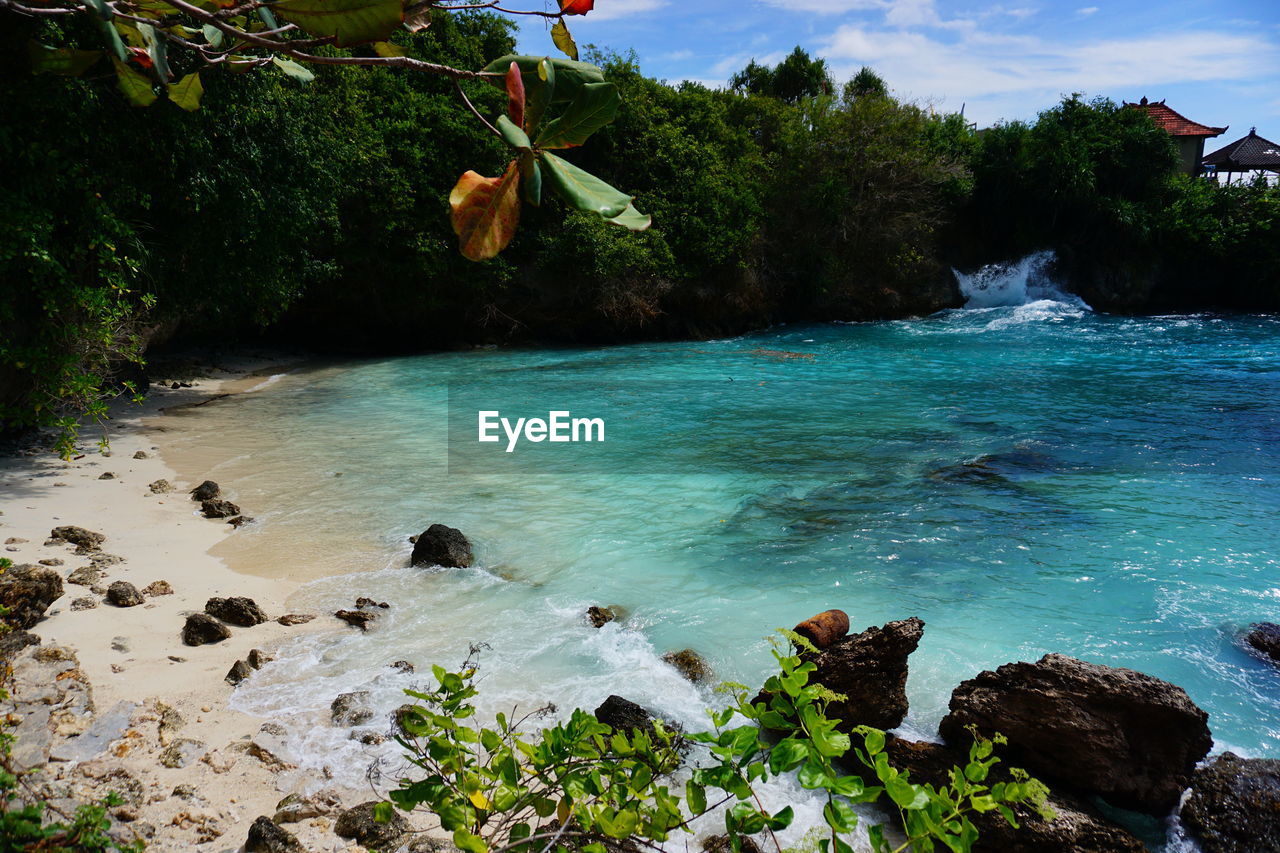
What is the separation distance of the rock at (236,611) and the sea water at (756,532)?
417 millimetres

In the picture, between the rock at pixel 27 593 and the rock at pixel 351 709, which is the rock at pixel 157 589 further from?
the rock at pixel 351 709

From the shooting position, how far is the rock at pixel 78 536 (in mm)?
6305

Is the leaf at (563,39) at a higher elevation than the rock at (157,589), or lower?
higher

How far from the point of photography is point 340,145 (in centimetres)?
1484

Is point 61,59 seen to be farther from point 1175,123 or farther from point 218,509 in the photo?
point 1175,123

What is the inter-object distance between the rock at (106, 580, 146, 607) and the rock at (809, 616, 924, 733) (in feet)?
15.3

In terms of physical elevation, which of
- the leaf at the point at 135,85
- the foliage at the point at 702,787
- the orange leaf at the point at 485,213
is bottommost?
the foliage at the point at 702,787

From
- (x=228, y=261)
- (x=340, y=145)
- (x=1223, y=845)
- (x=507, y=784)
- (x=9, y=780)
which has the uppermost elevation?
(x=340, y=145)

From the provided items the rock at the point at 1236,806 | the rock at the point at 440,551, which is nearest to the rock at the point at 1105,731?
the rock at the point at 1236,806

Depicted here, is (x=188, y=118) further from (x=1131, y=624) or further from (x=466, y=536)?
(x=1131, y=624)

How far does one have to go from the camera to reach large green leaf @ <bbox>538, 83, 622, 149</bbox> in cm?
167

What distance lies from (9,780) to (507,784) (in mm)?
1676

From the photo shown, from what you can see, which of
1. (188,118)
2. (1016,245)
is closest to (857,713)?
(188,118)

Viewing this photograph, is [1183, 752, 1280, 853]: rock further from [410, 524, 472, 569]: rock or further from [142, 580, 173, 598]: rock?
[142, 580, 173, 598]: rock
